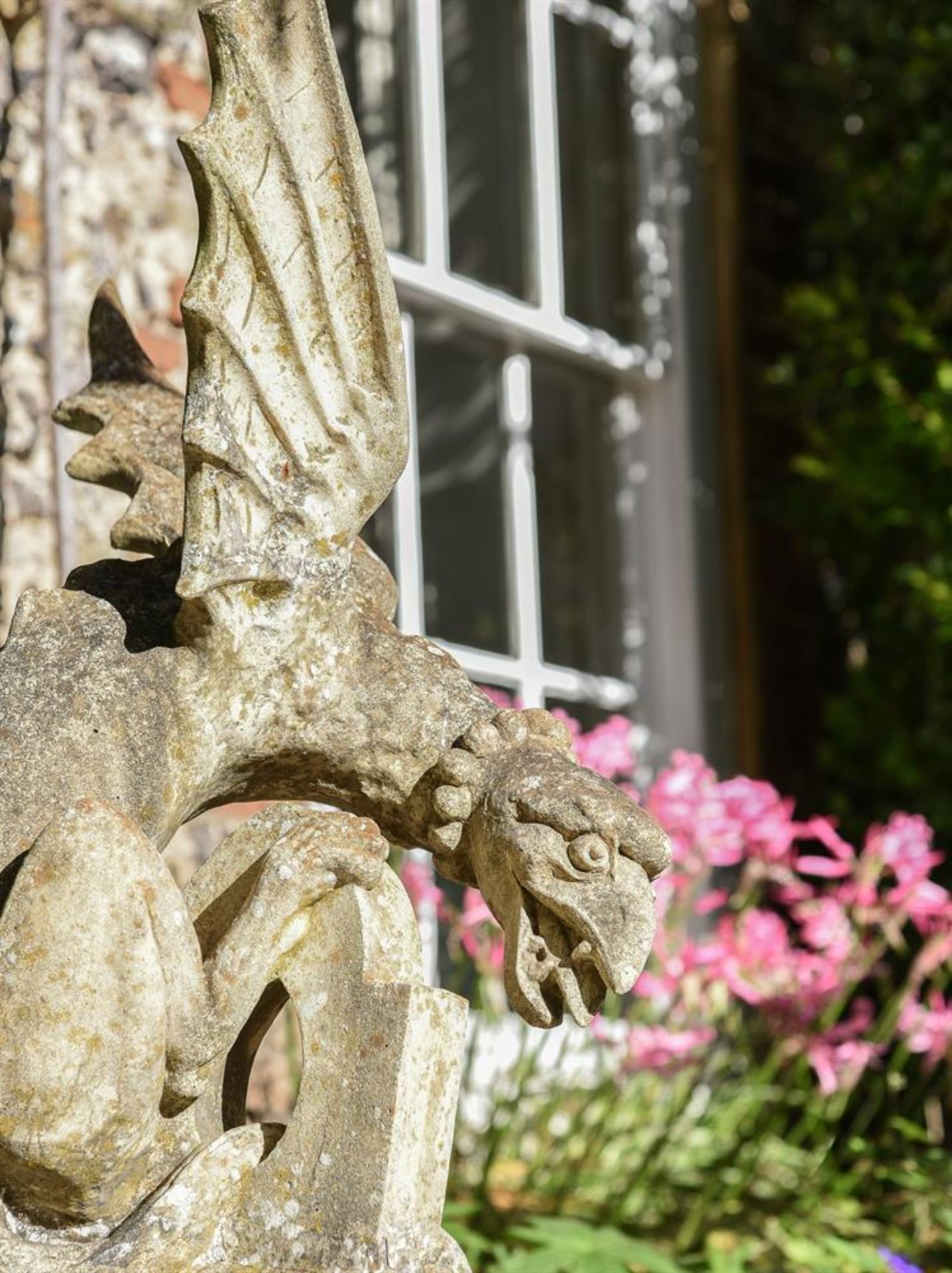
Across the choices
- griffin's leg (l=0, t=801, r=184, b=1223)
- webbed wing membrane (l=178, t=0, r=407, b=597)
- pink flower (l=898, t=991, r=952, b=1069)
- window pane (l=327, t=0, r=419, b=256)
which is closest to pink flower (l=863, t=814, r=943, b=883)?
pink flower (l=898, t=991, r=952, b=1069)

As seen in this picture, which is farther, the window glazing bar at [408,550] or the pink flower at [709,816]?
the window glazing bar at [408,550]

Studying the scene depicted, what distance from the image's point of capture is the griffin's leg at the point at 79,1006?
51.9 inches

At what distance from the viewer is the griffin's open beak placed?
1455mm

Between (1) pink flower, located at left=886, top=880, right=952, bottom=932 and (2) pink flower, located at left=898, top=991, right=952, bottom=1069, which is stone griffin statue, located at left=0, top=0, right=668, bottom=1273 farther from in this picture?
(2) pink flower, located at left=898, top=991, right=952, bottom=1069

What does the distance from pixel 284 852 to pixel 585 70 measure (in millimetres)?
3201

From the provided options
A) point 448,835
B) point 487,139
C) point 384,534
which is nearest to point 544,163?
point 487,139

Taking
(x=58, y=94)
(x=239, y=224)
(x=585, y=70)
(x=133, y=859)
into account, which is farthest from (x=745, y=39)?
(x=133, y=859)

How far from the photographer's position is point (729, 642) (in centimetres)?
427

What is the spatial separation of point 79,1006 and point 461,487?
2686 mm

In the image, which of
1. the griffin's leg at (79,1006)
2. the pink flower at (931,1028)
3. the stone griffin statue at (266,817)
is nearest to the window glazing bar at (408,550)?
the pink flower at (931,1028)

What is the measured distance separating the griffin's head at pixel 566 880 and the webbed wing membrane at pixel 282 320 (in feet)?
0.93

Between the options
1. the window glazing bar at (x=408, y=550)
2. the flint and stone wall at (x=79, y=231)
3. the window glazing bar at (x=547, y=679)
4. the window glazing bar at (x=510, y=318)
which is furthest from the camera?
the window glazing bar at (x=547, y=679)

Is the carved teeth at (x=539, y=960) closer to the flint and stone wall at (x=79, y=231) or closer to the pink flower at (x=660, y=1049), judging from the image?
the flint and stone wall at (x=79, y=231)

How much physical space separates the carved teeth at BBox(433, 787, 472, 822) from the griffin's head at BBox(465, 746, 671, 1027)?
0.06 ft
